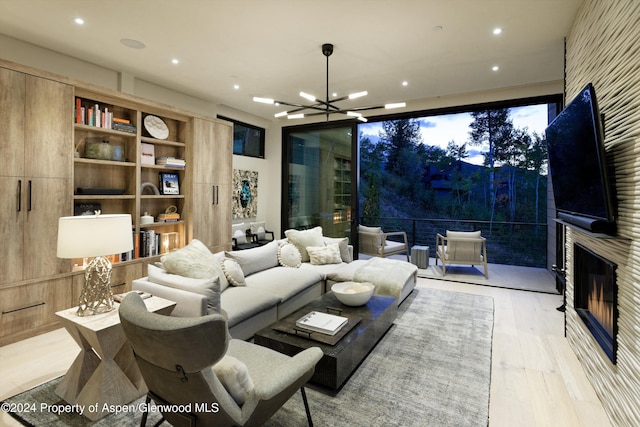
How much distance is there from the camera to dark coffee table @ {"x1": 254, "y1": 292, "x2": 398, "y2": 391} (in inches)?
88.2

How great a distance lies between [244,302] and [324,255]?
5.87ft

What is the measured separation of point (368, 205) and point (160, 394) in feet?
23.8

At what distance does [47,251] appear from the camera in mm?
3305

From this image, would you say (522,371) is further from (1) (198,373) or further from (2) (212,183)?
Result: (2) (212,183)

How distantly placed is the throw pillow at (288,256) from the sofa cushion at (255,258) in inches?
2.6

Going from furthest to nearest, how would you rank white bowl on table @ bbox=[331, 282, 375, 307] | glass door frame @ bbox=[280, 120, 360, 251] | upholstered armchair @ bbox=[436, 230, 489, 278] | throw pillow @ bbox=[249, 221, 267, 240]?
throw pillow @ bbox=[249, 221, 267, 240] → glass door frame @ bbox=[280, 120, 360, 251] → upholstered armchair @ bbox=[436, 230, 489, 278] → white bowl on table @ bbox=[331, 282, 375, 307]

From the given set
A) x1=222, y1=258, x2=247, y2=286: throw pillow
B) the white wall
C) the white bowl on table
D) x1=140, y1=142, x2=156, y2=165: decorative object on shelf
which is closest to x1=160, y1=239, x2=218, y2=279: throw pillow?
x1=222, y1=258, x2=247, y2=286: throw pillow

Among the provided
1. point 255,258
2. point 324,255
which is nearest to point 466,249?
point 324,255

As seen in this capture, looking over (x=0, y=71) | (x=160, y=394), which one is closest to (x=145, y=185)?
(x=0, y=71)

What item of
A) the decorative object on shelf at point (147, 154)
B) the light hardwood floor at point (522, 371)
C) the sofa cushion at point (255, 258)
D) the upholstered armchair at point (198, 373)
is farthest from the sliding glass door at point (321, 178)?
the upholstered armchair at point (198, 373)

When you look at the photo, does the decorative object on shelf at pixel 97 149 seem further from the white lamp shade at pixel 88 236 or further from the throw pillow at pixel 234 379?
the throw pillow at pixel 234 379

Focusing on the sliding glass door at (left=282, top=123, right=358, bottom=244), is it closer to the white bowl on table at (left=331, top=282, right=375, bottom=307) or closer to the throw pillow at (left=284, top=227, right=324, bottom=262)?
the throw pillow at (left=284, top=227, right=324, bottom=262)

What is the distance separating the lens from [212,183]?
520 centimetres

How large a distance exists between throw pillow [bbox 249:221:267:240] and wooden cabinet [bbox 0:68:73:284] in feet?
11.3
